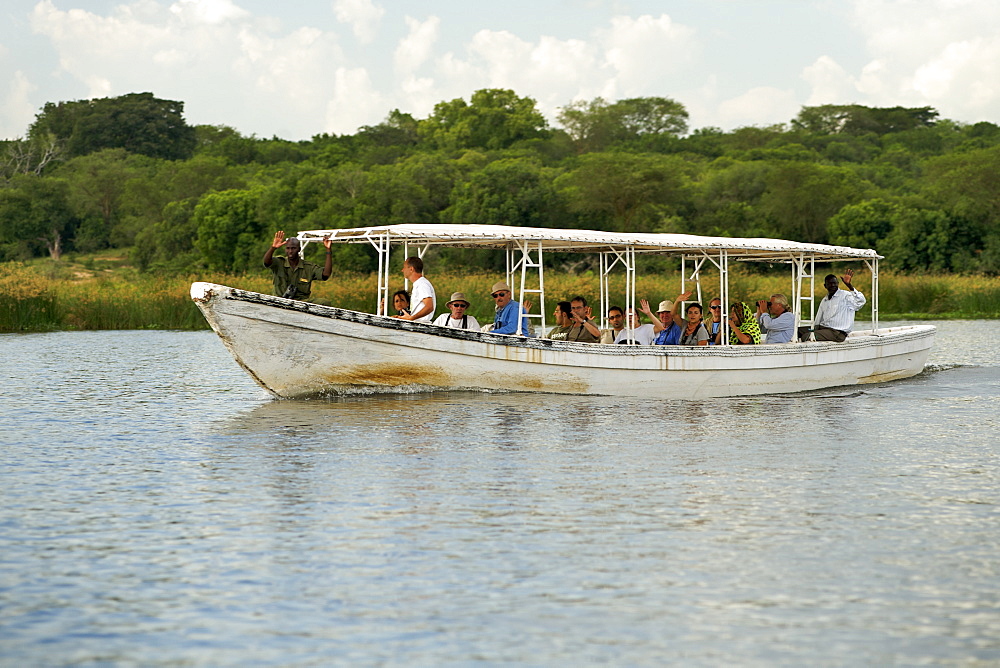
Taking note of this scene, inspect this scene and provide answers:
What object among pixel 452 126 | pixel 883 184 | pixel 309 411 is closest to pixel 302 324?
pixel 309 411

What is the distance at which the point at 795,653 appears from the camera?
20.2 ft

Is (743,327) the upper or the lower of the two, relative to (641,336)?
upper

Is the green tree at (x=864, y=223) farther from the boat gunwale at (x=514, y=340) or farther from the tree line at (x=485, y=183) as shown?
the boat gunwale at (x=514, y=340)

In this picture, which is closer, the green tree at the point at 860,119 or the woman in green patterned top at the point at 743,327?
the woman in green patterned top at the point at 743,327

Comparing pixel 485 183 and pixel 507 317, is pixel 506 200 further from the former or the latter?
pixel 507 317

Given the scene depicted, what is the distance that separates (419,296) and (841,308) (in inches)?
266

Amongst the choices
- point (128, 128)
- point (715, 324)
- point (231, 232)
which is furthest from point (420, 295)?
point (128, 128)

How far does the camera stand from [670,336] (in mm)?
17641

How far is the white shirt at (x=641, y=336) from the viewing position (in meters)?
17.8

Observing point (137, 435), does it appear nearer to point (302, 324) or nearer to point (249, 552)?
point (302, 324)

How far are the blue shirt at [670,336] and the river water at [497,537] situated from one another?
2.19 meters

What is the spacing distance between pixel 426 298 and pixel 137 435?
4.31 m

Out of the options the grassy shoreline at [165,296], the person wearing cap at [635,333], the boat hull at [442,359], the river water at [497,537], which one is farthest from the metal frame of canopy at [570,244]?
the grassy shoreline at [165,296]

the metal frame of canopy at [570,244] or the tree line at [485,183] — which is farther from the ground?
the tree line at [485,183]
